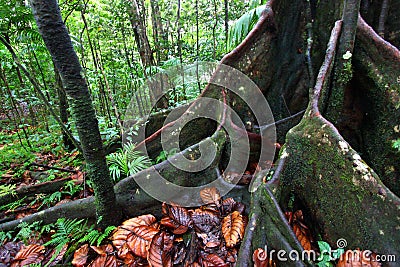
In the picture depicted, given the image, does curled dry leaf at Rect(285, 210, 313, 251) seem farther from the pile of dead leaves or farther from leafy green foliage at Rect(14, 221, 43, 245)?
leafy green foliage at Rect(14, 221, 43, 245)

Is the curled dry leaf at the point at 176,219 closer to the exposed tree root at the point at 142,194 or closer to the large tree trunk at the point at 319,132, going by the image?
the exposed tree root at the point at 142,194

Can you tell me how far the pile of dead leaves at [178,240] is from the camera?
254 centimetres

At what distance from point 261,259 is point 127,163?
2.50m

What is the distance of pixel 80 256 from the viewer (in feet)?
9.05

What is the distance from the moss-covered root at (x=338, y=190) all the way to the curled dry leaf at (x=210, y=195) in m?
0.97

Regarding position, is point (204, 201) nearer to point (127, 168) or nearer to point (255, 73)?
point (127, 168)

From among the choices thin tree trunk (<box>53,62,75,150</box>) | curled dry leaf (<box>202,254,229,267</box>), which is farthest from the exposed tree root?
thin tree trunk (<box>53,62,75,150</box>)

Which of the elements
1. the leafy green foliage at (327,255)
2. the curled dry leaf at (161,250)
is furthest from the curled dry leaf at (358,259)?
the curled dry leaf at (161,250)

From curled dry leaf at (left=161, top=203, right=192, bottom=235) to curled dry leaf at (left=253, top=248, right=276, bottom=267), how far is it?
99cm

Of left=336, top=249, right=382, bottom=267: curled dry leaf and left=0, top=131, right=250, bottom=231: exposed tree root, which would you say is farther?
left=0, top=131, right=250, bottom=231: exposed tree root

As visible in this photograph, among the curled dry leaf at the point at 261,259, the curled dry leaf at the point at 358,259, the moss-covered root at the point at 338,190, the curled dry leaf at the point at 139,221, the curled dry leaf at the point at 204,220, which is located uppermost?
the moss-covered root at the point at 338,190

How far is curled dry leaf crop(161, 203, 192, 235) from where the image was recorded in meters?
2.88

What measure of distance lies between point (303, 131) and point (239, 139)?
1.06 metres

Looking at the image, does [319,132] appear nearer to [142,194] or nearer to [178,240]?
[178,240]
